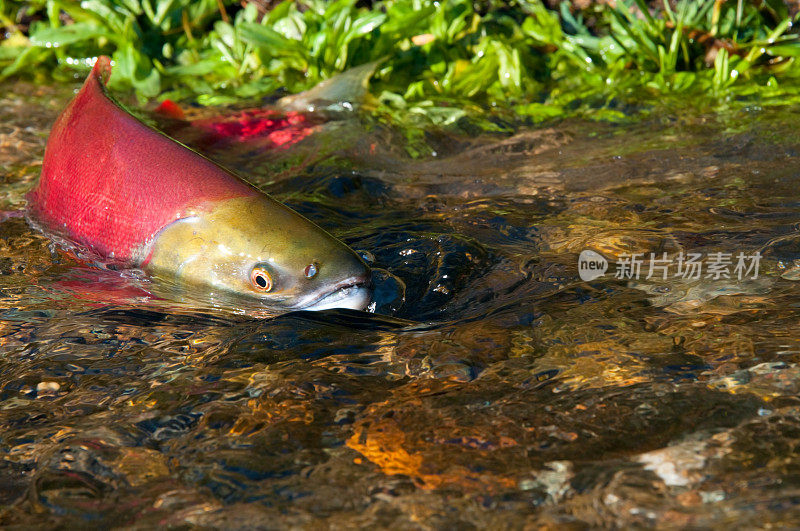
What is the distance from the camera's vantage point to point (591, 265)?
2805mm

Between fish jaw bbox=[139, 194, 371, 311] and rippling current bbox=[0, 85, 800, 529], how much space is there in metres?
0.08

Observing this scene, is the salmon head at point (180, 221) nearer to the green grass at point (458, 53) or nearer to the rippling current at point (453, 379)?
the rippling current at point (453, 379)

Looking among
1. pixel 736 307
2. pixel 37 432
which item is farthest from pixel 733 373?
pixel 37 432

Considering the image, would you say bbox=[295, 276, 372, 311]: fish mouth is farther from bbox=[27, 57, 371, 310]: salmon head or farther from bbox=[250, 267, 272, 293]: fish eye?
bbox=[250, 267, 272, 293]: fish eye

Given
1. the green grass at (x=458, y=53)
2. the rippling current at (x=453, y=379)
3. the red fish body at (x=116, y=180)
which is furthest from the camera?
the green grass at (x=458, y=53)

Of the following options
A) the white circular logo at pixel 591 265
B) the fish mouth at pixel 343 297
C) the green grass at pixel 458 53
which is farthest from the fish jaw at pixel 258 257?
the green grass at pixel 458 53

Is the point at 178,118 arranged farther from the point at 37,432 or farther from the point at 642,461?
the point at 642,461

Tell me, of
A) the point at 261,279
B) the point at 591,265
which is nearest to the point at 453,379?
the point at 261,279

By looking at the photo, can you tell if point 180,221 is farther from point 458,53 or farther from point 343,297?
point 458,53

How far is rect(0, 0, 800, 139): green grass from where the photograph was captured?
4.81 m

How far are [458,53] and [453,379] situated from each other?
370 cm

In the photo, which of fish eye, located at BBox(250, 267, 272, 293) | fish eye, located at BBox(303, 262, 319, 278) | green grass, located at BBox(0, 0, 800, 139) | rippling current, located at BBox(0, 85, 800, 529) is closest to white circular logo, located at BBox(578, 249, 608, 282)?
rippling current, located at BBox(0, 85, 800, 529)

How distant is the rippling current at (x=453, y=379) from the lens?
65.8 inches

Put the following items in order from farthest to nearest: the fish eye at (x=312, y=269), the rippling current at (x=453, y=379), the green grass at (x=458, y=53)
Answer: the green grass at (x=458, y=53) → the fish eye at (x=312, y=269) → the rippling current at (x=453, y=379)
